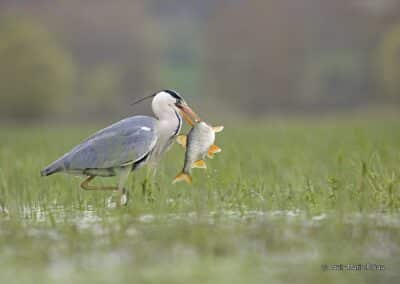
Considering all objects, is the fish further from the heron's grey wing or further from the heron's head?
the heron's head

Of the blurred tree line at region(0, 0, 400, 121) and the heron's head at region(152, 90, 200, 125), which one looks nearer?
the heron's head at region(152, 90, 200, 125)

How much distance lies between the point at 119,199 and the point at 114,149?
609mm

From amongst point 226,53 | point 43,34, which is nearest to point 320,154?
point 43,34

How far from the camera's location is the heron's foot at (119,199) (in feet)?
24.3

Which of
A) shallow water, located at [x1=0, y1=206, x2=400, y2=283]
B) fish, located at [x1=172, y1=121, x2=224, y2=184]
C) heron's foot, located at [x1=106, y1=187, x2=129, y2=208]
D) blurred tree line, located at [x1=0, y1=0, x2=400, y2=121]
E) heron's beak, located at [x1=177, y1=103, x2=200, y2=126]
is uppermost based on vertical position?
blurred tree line, located at [x1=0, y1=0, x2=400, y2=121]

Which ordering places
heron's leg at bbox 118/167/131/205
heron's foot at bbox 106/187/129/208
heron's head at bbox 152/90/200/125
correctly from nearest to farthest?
heron's foot at bbox 106/187/129/208
heron's leg at bbox 118/167/131/205
heron's head at bbox 152/90/200/125

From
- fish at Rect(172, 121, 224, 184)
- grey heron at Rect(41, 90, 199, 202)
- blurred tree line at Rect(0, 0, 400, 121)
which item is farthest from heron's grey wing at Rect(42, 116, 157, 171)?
blurred tree line at Rect(0, 0, 400, 121)

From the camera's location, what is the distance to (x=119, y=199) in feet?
24.5

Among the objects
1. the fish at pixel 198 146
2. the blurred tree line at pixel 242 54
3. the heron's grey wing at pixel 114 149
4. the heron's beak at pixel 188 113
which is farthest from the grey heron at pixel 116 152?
the blurred tree line at pixel 242 54

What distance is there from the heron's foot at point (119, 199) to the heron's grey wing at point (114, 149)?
0.93ft

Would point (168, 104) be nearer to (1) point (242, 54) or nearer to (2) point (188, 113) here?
(2) point (188, 113)

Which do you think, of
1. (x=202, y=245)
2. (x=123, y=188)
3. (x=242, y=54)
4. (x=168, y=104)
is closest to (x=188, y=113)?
(x=168, y=104)

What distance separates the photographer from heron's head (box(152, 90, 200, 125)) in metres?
8.33

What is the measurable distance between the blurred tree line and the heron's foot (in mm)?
33656
